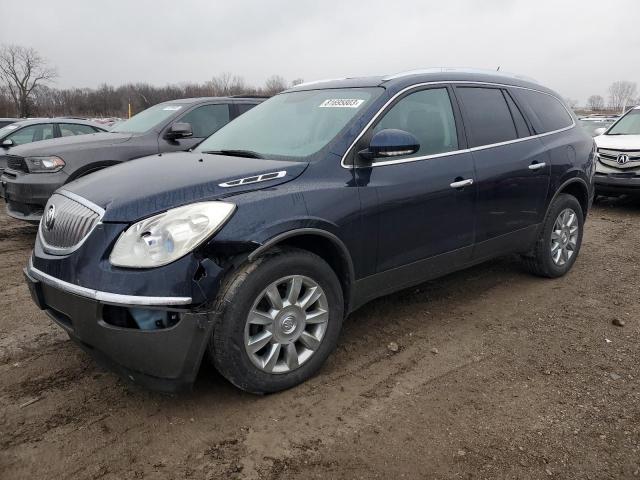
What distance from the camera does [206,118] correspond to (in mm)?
7086

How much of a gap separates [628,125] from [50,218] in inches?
403

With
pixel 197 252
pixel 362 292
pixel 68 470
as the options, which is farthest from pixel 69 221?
pixel 362 292

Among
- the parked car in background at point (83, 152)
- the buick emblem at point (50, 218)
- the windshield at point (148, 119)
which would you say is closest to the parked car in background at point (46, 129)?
the windshield at point (148, 119)

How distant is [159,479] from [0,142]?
912 centimetres

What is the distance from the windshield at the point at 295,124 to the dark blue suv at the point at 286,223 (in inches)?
0.6

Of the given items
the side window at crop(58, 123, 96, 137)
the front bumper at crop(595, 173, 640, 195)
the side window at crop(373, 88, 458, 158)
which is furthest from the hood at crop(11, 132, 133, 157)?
the front bumper at crop(595, 173, 640, 195)

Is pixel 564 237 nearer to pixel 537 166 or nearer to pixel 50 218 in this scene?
pixel 537 166

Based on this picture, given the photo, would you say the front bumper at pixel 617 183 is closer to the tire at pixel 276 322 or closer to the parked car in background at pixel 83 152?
the parked car in background at pixel 83 152

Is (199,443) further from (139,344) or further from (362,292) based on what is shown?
(362,292)

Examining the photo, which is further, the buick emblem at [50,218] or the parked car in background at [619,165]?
the parked car in background at [619,165]

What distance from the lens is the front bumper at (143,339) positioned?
246cm

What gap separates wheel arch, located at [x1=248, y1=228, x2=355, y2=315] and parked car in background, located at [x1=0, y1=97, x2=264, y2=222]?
2.93 m

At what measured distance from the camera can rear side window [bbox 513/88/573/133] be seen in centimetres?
460

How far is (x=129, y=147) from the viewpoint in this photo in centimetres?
632
